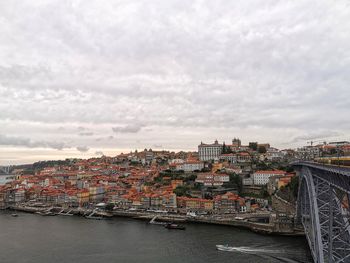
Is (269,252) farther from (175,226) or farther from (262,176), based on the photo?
(262,176)

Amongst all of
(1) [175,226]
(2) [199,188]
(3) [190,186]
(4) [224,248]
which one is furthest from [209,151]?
(4) [224,248]

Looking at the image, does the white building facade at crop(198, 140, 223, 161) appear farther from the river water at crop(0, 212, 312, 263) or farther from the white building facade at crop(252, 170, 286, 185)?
the river water at crop(0, 212, 312, 263)

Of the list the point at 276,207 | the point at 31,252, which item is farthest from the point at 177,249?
the point at 276,207

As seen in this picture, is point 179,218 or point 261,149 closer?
point 179,218

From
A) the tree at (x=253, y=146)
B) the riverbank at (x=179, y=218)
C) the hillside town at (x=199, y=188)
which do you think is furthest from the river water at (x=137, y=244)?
the tree at (x=253, y=146)

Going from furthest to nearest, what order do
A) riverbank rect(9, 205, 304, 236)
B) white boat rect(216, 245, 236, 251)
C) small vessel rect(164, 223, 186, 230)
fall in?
small vessel rect(164, 223, 186, 230), riverbank rect(9, 205, 304, 236), white boat rect(216, 245, 236, 251)

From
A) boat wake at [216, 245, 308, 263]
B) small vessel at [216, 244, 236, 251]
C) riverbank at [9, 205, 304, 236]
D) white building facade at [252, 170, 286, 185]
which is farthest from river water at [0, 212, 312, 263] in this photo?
white building facade at [252, 170, 286, 185]
